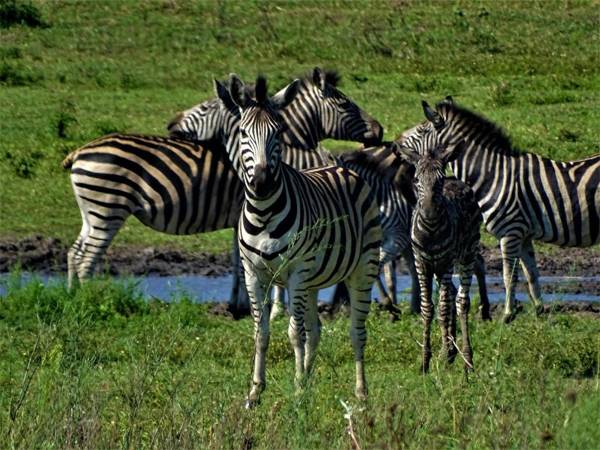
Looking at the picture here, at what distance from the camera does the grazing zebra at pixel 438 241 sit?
983cm

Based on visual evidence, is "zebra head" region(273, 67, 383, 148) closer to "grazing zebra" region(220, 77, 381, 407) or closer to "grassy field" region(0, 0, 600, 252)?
"grassy field" region(0, 0, 600, 252)

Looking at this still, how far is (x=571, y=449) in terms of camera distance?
19.7ft

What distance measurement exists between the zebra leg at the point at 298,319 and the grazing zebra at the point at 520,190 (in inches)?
Result: 162

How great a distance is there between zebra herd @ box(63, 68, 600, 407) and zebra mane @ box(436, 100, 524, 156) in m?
0.01

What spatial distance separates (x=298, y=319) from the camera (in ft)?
28.7

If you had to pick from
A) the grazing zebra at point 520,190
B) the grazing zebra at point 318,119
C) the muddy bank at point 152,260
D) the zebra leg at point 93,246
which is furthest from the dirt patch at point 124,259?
the grazing zebra at point 520,190

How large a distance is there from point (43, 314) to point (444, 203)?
10.8ft

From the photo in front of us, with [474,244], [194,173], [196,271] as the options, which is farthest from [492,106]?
[474,244]

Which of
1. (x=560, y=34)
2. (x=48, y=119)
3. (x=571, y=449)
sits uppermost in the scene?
(x=560, y=34)

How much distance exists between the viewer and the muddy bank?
1466 cm

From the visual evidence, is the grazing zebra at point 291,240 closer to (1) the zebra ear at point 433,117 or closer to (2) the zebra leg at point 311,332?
(2) the zebra leg at point 311,332

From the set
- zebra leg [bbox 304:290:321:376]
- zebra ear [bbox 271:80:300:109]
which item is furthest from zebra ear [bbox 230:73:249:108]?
zebra leg [bbox 304:290:321:376]

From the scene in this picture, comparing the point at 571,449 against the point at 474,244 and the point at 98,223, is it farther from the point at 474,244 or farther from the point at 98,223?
the point at 98,223

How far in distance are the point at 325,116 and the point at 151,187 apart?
240 centimetres
